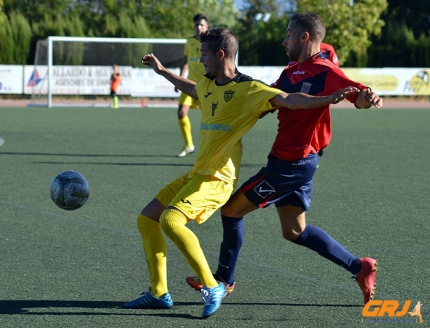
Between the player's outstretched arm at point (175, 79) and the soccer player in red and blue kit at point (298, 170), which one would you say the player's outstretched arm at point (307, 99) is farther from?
the player's outstretched arm at point (175, 79)

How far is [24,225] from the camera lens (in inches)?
289

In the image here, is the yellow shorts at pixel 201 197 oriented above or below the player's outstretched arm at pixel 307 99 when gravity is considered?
below

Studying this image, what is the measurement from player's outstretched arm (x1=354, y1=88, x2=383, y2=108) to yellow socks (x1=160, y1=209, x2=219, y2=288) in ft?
3.95

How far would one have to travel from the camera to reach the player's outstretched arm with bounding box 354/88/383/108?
4.57 m

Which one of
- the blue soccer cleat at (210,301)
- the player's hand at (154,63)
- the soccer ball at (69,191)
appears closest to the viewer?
the blue soccer cleat at (210,301)

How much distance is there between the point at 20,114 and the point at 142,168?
12.7 metres

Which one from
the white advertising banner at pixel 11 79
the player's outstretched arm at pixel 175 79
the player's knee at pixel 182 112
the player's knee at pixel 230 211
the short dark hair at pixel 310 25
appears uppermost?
the short dark hair at pixel 310 25

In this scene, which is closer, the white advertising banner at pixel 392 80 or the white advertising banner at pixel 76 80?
the white advertising banner at pixel 76 80

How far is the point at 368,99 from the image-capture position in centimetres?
458

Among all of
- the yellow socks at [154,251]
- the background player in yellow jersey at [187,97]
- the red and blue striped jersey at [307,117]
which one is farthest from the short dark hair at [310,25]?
the background player in yellow jersey at [187,97]

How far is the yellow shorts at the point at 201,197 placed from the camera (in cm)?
470

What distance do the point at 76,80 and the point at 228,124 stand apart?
2576 centimetres

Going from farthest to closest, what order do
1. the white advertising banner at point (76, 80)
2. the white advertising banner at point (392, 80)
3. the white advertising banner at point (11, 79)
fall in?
1. the white advertising banner at point (392, 80)
2. the white advertising banner at point (11, 79)
3. the white advertising banner at point (76, 80)

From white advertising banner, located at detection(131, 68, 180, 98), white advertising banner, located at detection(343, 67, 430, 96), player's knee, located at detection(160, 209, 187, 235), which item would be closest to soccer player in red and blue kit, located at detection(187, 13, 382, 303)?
player's knee, located at detection(160, 209, 187, 235)
